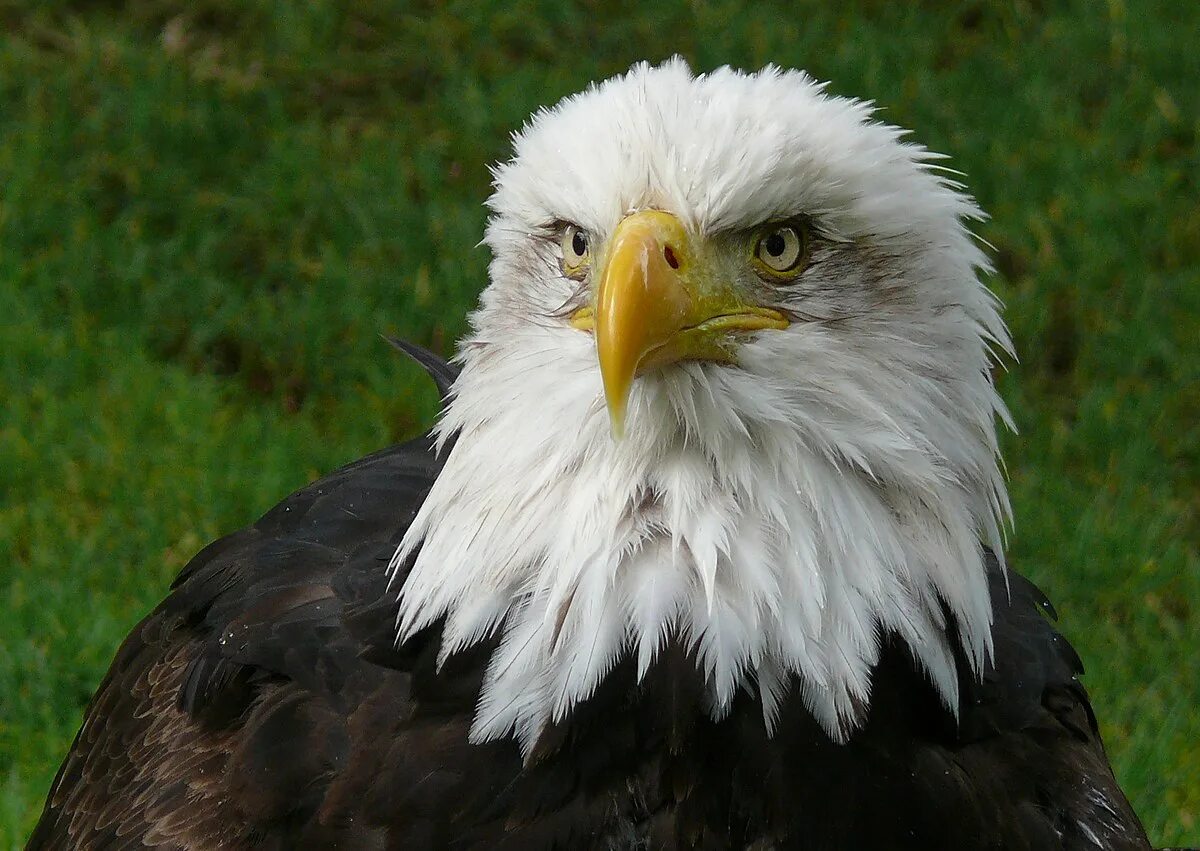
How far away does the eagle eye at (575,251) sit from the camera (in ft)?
10.3

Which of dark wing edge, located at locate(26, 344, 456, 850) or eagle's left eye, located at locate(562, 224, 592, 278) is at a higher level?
eagle's left eye, located at locate(562, 224, 592, 278)

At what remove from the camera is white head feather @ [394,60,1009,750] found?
2.96 meters

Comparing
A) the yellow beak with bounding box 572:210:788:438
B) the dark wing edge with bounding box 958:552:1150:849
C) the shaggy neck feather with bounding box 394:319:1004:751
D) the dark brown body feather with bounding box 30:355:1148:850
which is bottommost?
the dark wing edge with bounding box 958:552:1150:849

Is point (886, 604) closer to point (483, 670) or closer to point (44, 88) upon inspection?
point (483, 670)

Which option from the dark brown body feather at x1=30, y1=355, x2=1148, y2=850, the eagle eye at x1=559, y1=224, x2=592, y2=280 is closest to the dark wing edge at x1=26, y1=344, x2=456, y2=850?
the dark brown body feather at x1=30, y1=355, x2=1148, y2=850

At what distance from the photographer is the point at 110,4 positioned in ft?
29.0

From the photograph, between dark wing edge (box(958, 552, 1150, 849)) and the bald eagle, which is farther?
dark wing edge (box(958, 552, 1150, 849))

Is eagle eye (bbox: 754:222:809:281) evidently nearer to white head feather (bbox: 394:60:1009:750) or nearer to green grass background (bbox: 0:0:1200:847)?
white head feather (bbox: 394:60:1009:750)

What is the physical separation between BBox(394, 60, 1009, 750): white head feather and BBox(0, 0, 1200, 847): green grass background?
2.60m

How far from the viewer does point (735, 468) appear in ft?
9.79

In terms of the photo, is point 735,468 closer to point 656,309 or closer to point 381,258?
point 656,309

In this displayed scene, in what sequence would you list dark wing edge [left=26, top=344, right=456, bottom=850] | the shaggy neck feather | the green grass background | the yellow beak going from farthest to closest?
the green grass background
dark wing edge [left=26, top=344, right=456, bottom=850]
the shaggy neck feather
the yellow beak

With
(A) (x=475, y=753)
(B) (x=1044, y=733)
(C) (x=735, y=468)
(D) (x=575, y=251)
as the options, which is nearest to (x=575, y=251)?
(D) (x=575, y=251)

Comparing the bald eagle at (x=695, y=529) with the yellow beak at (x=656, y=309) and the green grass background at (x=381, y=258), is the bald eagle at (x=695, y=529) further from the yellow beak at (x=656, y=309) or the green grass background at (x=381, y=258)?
the green grass background at (x=381, y=258)
